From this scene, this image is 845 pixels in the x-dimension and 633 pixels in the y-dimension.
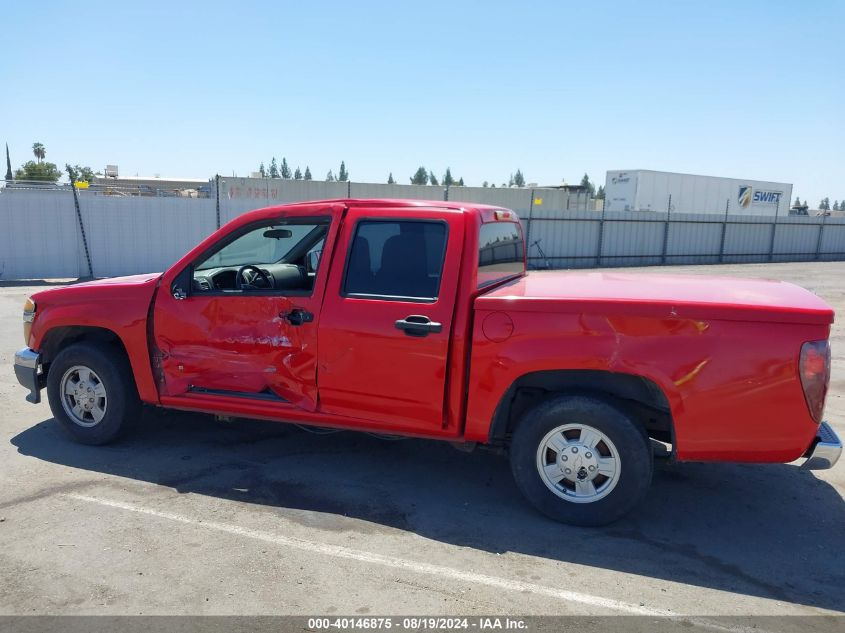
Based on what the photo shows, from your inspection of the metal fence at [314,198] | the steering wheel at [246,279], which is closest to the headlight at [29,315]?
the steering wheel at [246,279]

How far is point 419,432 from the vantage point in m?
4.35

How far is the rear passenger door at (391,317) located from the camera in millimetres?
4184

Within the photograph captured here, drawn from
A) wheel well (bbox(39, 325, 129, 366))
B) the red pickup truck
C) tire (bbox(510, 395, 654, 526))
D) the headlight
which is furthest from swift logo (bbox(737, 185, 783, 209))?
the headlight

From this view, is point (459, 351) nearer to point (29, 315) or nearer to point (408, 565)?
point (408, 565)

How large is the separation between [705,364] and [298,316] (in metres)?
2.54

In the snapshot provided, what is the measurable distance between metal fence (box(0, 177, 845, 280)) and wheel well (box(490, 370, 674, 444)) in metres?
14.9

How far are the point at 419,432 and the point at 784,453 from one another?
6.95 ft

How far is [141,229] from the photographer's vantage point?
677 inches

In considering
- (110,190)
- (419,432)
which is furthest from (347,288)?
(110,190)

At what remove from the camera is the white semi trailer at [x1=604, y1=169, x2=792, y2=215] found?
109ft

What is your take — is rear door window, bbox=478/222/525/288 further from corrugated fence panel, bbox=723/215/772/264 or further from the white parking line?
corrugated fence panel, bbox=723/215/772/264

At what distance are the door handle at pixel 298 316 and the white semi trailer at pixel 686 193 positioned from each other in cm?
2968

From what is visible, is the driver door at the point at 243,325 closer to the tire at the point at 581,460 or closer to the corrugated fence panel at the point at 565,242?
the tire at the point at 581,460

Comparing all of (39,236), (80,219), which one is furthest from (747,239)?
(39,236)
